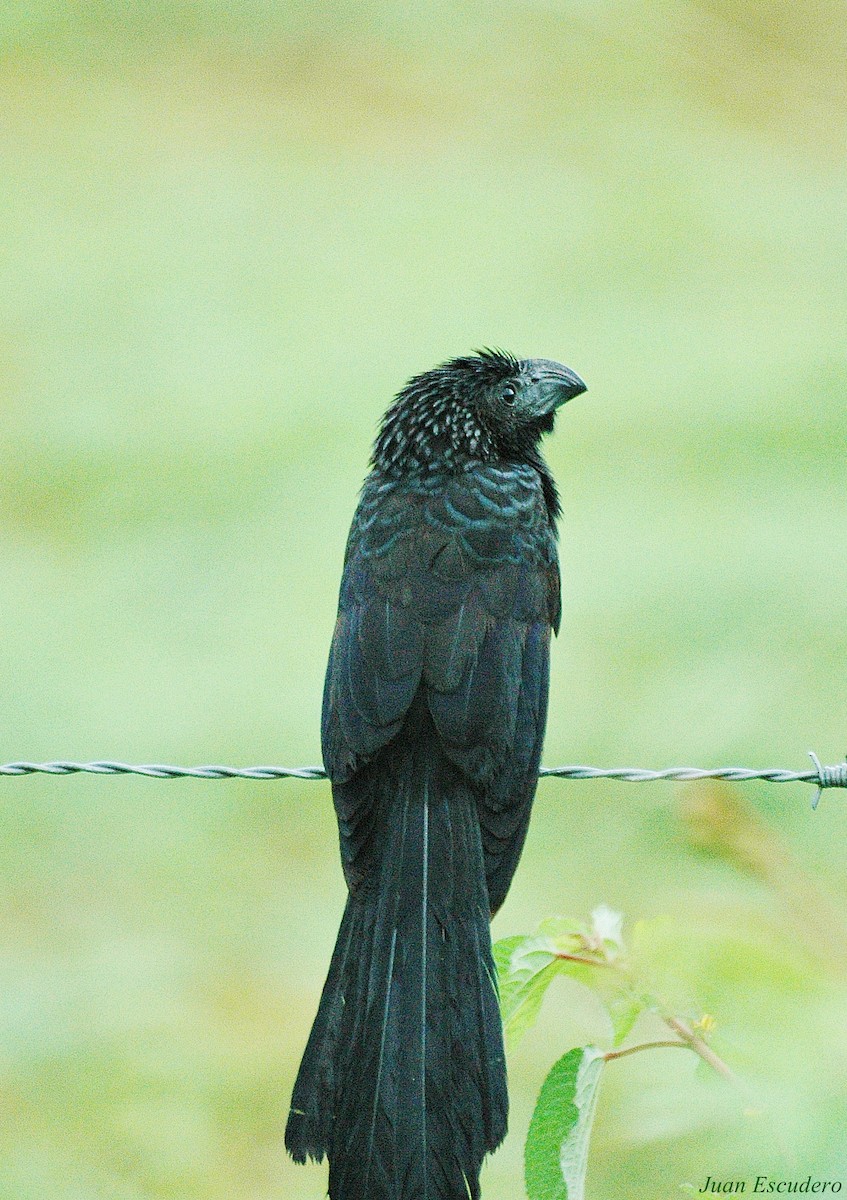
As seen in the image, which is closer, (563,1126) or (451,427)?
(563,1126)

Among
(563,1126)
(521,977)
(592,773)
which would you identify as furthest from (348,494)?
(563,1126)

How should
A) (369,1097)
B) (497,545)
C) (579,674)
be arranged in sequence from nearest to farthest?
(369,1097) → (497,545) → (579,674)

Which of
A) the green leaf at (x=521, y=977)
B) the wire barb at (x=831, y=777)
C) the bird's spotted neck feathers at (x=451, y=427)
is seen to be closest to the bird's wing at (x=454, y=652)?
the bird's spotted neck feathers at (x=451, y=427)

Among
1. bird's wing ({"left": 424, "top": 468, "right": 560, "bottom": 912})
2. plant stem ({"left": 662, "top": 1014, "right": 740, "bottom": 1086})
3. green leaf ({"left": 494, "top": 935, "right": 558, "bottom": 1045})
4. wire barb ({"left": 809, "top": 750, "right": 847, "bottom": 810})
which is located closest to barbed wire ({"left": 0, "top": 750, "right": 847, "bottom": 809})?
wire barb ({"left": 809, "top": 750, "right": 847, "bottom": 810})

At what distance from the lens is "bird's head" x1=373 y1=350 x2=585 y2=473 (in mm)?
3793

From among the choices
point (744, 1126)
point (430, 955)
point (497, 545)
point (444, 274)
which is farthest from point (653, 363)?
point (744, 1126)

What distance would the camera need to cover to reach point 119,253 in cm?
1345

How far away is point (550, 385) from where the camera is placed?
395 cm

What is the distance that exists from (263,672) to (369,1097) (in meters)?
6.66

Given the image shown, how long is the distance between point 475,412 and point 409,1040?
175 centimetres

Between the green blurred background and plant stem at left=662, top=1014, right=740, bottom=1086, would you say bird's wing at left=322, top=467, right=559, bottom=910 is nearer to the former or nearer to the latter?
the green blurred background

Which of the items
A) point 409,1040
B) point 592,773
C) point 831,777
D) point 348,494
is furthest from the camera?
point 348,494

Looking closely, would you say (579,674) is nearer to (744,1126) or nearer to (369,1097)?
(369,1097)

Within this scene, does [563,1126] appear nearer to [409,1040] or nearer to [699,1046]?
[699,1046]
